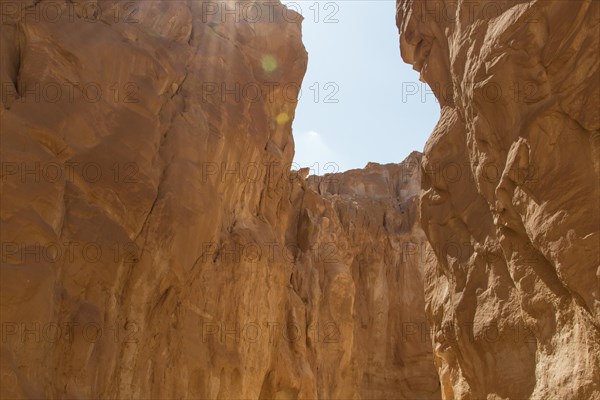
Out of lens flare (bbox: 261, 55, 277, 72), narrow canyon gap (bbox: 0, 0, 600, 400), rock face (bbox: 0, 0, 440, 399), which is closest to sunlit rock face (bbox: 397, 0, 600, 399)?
narrow canyon gap (bbox: 0, 0, 600, 400)

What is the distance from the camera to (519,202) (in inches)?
348

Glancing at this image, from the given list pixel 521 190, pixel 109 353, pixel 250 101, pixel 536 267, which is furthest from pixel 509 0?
pixel 250 101

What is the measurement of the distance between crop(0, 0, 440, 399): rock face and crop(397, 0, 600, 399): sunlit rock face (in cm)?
702

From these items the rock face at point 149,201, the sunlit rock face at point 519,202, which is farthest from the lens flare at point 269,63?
A: the sunlit rock face at point 519,202

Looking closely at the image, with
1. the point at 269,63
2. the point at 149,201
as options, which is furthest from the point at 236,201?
the point at 269,63

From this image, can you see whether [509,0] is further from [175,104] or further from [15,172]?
[175,104]

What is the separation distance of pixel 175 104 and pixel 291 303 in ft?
32.3

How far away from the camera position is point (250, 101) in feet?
68.7

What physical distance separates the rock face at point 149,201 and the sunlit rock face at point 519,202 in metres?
7.02

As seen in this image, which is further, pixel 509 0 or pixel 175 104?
pixel 175 104

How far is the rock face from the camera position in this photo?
1298cm

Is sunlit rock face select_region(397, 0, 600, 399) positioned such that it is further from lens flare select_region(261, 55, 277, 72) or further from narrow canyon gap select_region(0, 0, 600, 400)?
lens flare select_region(261, 55, 277, 72)

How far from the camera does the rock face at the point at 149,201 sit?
42.6ft

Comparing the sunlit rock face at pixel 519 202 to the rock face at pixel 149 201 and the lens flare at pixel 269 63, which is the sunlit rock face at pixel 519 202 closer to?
the rock face at pixel 149 201
